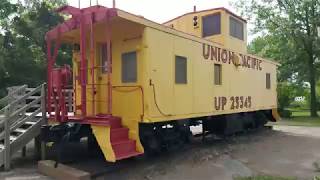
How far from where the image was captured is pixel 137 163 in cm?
885

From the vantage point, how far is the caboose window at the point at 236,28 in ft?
39.2

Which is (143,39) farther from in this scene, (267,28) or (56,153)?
(267,28)

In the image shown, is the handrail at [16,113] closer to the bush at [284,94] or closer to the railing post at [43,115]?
the railing post at [43,115]

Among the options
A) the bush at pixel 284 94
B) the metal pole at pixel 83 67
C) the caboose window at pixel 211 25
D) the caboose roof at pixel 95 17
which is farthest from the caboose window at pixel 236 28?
the bush at pixel 284 94

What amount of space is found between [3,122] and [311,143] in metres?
8.89

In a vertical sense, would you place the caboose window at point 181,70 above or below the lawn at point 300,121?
above

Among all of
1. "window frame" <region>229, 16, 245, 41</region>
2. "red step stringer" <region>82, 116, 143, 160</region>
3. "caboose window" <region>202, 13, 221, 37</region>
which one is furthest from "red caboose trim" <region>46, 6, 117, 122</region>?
"window frame" <region>229, 16, 245, 41</region>

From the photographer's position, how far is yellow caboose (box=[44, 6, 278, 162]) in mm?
7738

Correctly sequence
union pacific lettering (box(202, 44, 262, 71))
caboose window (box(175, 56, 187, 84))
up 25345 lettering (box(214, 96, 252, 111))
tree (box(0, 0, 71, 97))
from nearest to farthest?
caboose window (box(175, 56, 187, 84)), union pacific lettering (box(202, 44, 262, 71)), up 25345 lettering (box(214, 96, 252, 111)), tree (box(0, 0, 71, 97))

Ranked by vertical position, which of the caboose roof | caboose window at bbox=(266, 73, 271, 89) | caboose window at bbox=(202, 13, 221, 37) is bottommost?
caboose window at bbox=(266, 73, 271, 89)

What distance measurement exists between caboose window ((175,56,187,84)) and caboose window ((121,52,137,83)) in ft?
3.33

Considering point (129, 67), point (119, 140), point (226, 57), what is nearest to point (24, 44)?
point (226, 57)

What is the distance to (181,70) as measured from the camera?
9.02 m

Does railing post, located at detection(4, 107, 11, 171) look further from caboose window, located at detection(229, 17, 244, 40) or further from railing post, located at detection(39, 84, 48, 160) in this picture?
caboose window, located at detection(229, 17, 244, 40)
